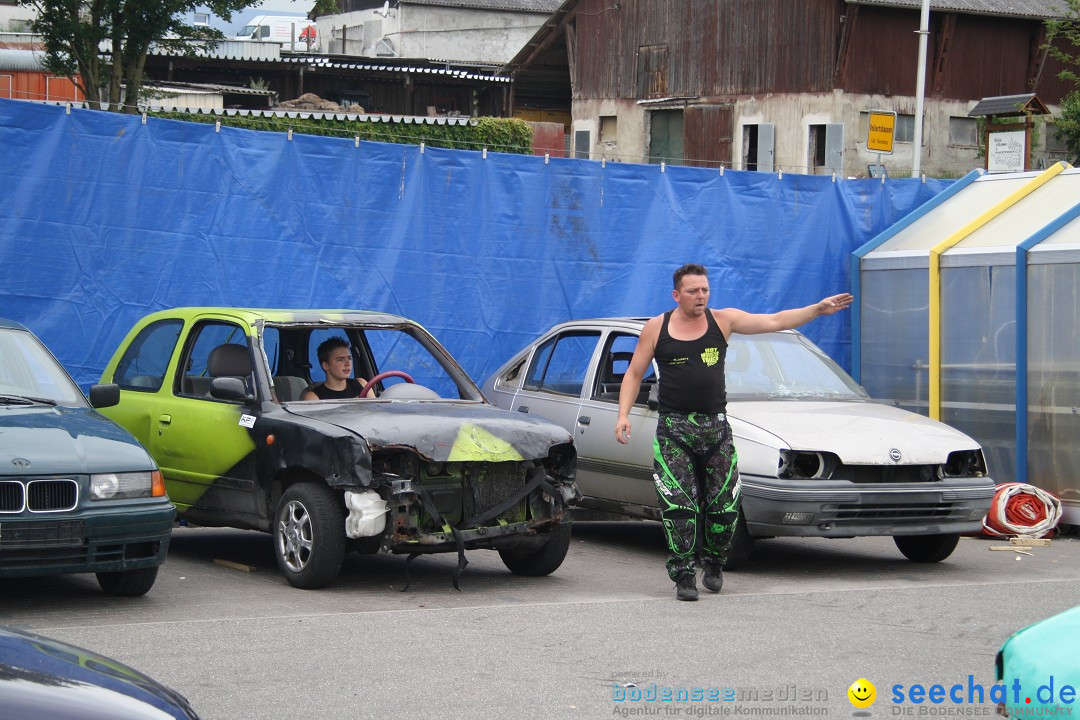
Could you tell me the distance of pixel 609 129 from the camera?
130ft

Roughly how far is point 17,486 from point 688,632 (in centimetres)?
342

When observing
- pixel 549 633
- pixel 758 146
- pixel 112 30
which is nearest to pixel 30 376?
pixel 549 633

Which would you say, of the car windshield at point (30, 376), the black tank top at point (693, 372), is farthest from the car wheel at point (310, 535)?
the black tank top at point (693, 372)

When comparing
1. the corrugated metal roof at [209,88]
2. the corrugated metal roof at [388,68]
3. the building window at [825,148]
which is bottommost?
the building window at [825,148]

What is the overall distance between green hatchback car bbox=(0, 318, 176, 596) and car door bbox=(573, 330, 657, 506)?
3.51 m

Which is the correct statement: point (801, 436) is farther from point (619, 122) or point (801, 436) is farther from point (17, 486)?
point (619, 122)

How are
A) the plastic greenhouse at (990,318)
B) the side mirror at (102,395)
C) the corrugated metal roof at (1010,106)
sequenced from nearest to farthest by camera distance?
the side mirror at (102,395)
the plastic greenhouse at (990,318)
the corrugated metal roof at (1010,106)

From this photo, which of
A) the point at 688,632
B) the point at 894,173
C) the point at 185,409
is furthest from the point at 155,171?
the point at 894,173

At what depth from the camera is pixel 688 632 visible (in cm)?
709

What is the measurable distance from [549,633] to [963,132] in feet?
101

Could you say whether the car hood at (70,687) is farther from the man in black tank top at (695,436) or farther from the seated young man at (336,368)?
the seated young man at (336,368)

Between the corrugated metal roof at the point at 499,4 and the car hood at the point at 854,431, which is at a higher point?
the corrugated metal roof at the point at 499,4

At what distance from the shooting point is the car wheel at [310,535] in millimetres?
7789

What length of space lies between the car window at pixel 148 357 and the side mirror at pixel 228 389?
1140mm
